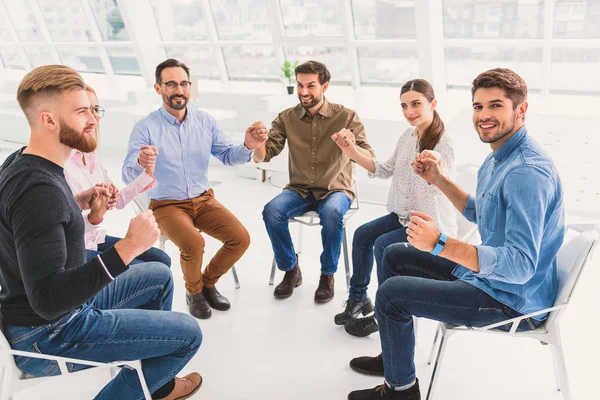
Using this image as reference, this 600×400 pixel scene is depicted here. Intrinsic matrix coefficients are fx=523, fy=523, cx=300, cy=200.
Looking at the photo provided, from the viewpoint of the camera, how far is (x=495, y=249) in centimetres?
Answer: 160

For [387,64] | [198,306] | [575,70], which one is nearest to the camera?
[198,306]

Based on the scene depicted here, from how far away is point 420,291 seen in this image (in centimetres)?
182

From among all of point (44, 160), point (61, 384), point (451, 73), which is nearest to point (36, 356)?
point (44, 160)

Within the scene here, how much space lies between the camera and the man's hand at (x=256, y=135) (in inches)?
114

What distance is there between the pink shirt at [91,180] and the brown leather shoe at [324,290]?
110cm

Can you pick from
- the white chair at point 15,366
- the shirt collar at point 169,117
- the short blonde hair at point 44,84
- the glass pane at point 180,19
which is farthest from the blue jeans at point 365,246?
the glass pane at point 180,19

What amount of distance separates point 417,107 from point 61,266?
1.79m

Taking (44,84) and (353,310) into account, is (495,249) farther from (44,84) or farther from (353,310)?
(44,84)

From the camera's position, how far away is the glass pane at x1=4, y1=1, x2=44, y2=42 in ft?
27.5

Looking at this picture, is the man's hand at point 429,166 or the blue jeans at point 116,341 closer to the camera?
the blue jeans at point 116,341

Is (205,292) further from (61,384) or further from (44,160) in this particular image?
(44,160)

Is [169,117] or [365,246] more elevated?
[169,117]

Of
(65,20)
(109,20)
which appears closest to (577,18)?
(109,20)

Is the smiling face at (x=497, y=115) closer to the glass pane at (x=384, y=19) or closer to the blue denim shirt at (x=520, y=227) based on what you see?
the blue denim shirt at (x=520, y=227)
